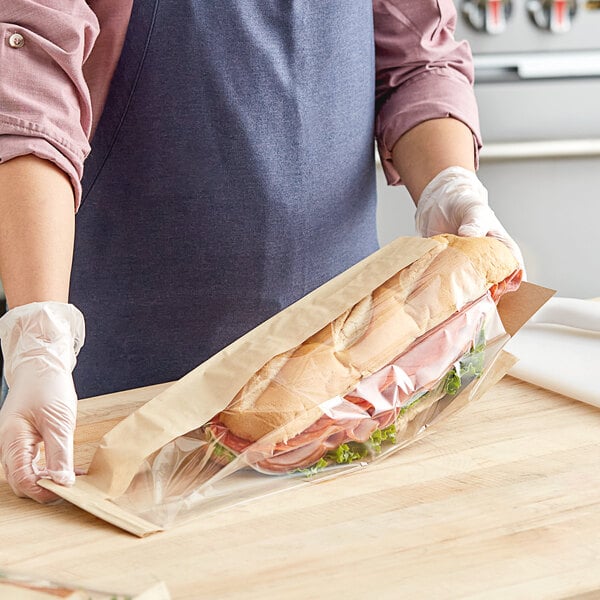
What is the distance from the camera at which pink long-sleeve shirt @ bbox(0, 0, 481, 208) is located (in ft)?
2.84

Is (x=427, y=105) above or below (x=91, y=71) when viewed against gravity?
below

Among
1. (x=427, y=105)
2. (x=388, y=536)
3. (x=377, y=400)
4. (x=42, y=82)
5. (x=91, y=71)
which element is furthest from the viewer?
(x=427, y=105)

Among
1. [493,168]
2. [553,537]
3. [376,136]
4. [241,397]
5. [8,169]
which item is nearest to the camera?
[553,537]

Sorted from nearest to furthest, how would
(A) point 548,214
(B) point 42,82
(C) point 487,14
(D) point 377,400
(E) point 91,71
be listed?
(D) point 377,400 → (B) point 42,82 → (E) point 91,71 → (C) point 487,14 → (A) point 548,214

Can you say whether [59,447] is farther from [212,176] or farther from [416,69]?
[416,69]

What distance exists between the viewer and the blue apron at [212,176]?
3.51 feet

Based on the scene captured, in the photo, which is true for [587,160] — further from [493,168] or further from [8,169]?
[8,169]

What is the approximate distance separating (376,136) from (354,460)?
65 cm

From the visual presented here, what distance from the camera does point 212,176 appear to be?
1091 millimetres

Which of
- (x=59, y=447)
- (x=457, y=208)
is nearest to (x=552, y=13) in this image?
(x=457, y=208)

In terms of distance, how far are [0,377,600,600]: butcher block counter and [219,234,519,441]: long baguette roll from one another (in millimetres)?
66

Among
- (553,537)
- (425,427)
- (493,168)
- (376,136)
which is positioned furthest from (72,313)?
(493,168)

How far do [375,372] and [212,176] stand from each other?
41 cm

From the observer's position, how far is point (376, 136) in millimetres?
1304
